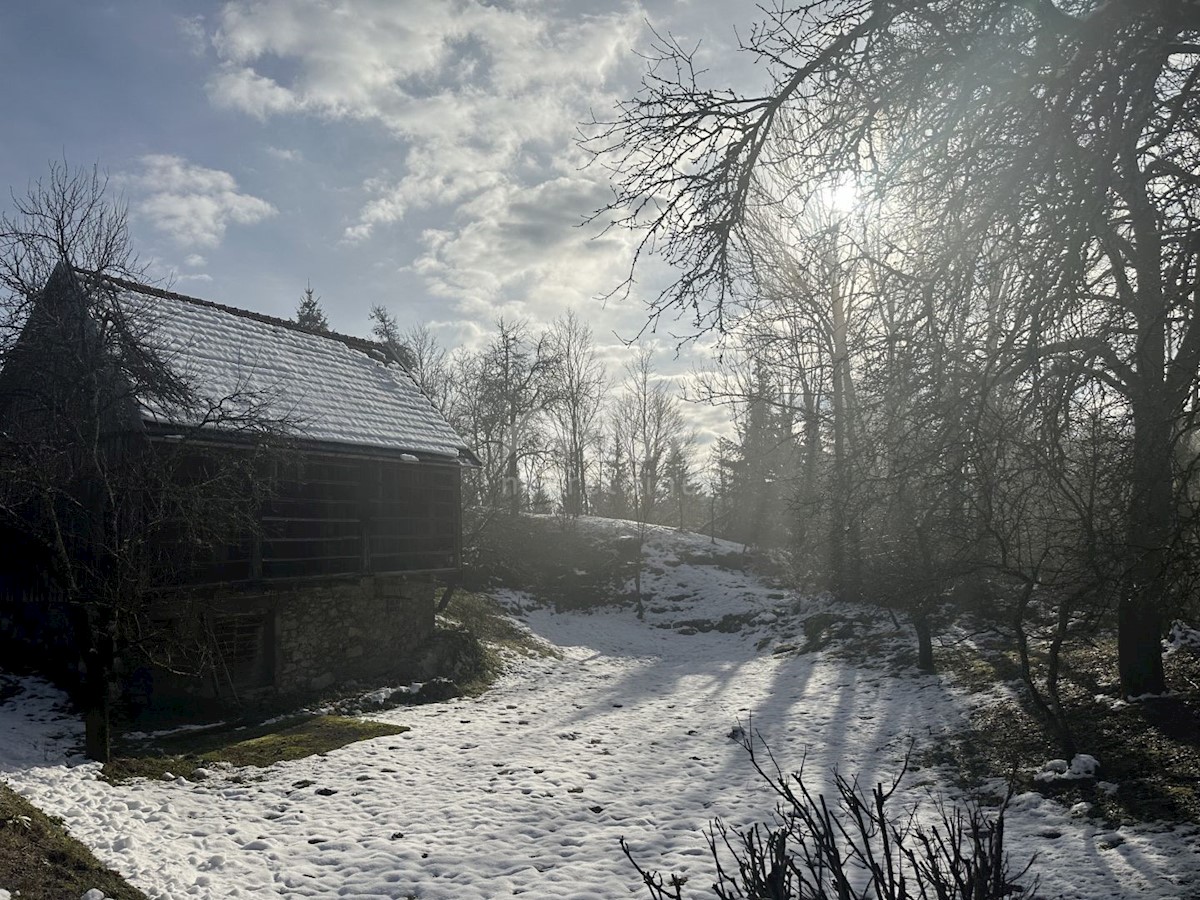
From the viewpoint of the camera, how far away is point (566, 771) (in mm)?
10234

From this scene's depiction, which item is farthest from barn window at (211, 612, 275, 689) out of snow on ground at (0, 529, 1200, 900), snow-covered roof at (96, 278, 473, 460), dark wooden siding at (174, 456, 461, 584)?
snow-covered roof at (96, 278, 473, 460)

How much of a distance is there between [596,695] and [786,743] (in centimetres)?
546

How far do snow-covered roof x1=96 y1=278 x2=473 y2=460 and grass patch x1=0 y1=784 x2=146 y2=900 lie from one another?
21.8ft

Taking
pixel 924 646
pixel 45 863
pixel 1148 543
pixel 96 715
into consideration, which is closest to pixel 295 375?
pixel 96 715

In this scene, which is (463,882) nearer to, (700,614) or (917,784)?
(917,784)

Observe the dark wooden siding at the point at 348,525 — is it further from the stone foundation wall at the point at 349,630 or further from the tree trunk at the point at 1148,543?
the tree trunk at the point at 1148,543

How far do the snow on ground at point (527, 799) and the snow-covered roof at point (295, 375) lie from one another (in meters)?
5.53

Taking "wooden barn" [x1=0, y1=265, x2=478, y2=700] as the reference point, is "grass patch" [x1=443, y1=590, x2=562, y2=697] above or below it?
below

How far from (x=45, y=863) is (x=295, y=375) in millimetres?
11746

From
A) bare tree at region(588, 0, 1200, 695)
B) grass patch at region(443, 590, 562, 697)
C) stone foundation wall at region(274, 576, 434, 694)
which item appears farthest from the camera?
grass patch at region(443, 590, 562, 697)

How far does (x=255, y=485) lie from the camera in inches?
448

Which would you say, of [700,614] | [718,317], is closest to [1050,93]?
[718,317]

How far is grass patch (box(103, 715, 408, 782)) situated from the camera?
32.8 ft

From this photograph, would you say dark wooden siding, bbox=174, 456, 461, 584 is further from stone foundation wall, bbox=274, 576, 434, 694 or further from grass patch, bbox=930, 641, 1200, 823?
grass patch, bbox=930, 641, 1200, 823
